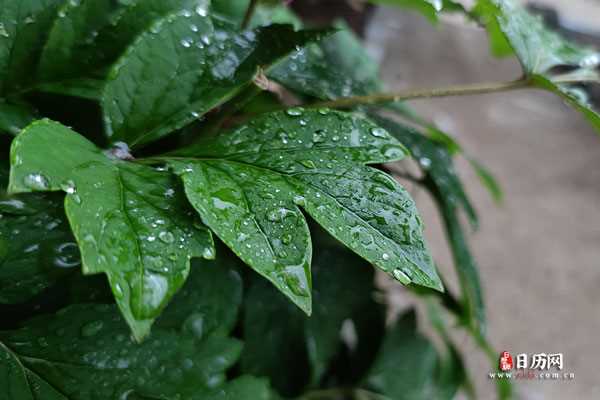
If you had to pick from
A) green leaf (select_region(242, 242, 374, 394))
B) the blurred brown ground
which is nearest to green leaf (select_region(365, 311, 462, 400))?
green leaf (select_region(242, 242, 374, 394))

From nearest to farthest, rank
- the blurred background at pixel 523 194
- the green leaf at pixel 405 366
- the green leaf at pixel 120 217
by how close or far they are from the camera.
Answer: the green leaf at pixel 120 217 < the green leaf at pixel 405 366 < the blurred background at pixel 523 194

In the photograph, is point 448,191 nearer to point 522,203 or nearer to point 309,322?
point 309,322

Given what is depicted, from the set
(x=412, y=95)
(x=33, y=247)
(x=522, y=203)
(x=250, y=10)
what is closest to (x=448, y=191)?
(x=412, y=95)

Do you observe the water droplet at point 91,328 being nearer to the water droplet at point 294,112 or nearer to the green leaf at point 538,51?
the water droplet at point 294,112

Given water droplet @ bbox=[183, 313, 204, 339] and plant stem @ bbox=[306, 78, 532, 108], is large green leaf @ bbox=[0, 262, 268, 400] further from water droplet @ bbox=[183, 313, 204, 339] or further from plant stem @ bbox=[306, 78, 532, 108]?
plant stem @ bbox=[306, 78, 532, 108]

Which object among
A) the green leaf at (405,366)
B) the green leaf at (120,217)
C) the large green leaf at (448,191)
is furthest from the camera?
the green leaf at (405,366)

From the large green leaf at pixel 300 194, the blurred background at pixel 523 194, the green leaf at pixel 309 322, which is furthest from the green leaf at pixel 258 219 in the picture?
the blurred background at pixel 523 194

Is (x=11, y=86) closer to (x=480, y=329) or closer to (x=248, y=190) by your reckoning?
(x=248, y=190)

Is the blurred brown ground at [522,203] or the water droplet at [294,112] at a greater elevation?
the water droplet at [294,112]
